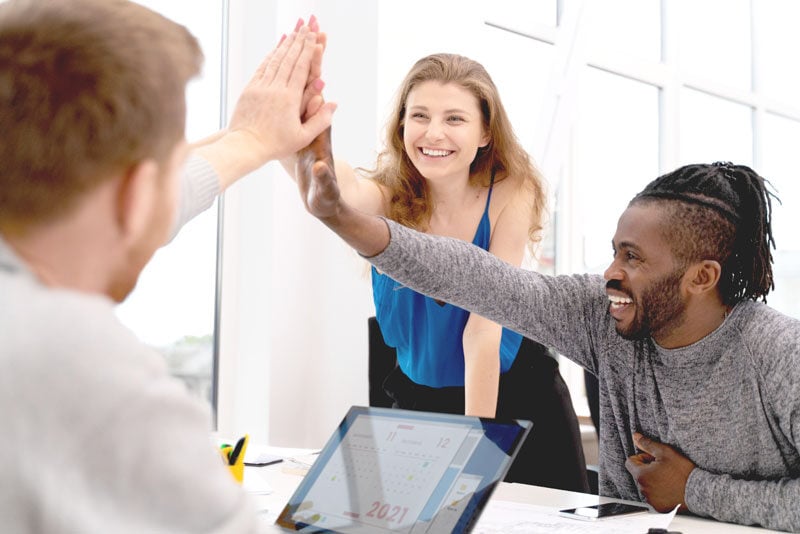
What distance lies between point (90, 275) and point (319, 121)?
90 centimetres

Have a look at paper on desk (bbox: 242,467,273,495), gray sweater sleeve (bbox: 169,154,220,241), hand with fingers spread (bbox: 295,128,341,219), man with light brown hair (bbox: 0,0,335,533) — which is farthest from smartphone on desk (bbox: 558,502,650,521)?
man with light brown hair (bbox: 0,0,335,533)

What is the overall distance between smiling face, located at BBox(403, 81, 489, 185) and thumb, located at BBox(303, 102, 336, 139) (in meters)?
0.67

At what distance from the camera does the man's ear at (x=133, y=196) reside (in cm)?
59

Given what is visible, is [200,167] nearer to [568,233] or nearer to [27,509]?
[27,509]

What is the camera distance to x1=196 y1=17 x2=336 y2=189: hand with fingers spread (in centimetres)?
137

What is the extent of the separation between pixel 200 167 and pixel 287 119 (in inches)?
7.6

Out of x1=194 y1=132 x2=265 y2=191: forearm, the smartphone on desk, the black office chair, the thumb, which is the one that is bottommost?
the black office chair

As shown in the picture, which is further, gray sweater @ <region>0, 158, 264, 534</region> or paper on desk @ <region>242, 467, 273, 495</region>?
paper on desk @ <region>242, 467, 273, 495</region>

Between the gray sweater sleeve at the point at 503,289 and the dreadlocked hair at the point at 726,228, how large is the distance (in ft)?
0.67

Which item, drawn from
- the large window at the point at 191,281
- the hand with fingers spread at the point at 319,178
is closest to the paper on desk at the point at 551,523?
the hand with fingers spread at the point at 319,178

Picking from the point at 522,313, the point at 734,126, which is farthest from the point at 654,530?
the point at 734,126

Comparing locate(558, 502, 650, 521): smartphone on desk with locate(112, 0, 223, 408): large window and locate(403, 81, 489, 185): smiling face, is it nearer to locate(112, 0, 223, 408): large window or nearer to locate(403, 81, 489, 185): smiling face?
locate(403, 81, 489, 185): smiling face

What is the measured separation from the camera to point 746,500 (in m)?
1.27

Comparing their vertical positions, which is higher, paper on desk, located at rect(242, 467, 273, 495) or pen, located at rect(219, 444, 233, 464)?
pen, located at rect(219, 444, 233, 464)
